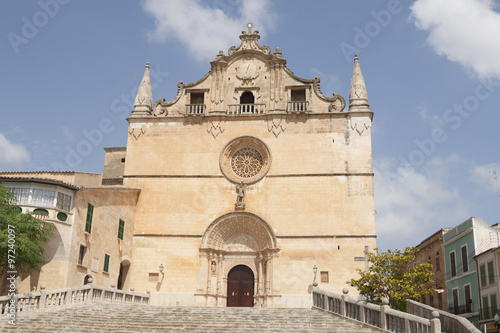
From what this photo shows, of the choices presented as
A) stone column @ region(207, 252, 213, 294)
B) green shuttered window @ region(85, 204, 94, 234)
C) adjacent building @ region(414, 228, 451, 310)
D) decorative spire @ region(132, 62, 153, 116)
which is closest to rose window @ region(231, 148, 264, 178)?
stone column @ region(207, 252, 213, 294)

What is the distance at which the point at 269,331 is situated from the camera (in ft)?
51.8

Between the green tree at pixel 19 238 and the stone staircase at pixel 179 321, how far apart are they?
112 inches

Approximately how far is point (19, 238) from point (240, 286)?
11.5 m

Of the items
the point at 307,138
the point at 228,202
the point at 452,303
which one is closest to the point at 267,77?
the point at 307,138

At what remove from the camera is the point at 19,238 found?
20141 millimetres

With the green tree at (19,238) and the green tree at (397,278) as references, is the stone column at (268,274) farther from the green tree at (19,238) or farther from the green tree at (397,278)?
the green tree at (19,238)

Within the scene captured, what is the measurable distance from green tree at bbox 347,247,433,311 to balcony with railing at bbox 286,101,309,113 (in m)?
9.96

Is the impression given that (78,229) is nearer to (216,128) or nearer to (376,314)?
(216,128)

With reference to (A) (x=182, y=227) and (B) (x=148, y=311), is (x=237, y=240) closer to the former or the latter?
(A) (x=182, y=227)

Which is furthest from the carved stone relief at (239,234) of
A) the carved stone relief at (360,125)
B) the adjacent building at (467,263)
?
the adjacent building at (467,263)

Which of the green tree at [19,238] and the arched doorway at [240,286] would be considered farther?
the arched doorway at [240,286]

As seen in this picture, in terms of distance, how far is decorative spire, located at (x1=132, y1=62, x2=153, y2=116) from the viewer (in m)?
30.1

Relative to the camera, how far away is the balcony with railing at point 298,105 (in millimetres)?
28828

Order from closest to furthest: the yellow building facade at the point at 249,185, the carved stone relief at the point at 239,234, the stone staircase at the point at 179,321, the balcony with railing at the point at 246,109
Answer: the stone staircase at the point at 179,321 < the yellow building facade at the point at 249,185 < the carved stone relief at the point at 239,234 < the balcony with railing at the point at 246,109
